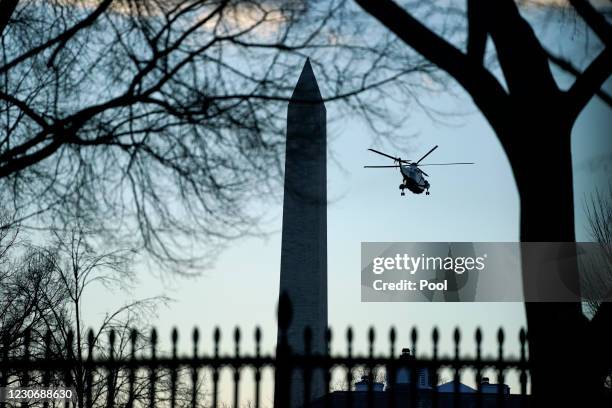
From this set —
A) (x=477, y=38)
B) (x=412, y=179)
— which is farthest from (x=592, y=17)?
(x=412, y=179)

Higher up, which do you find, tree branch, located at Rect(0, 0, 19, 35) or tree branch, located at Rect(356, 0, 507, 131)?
tree branch, located at Rect(0, 0, 19, 35)

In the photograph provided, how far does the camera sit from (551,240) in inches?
293

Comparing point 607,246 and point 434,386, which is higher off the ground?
point 607,246

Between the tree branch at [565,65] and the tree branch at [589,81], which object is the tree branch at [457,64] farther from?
the tree branch at [565,65]

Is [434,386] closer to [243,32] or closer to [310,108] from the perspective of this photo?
[310,108]

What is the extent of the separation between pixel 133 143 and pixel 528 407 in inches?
145

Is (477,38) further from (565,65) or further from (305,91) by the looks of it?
(305,91)

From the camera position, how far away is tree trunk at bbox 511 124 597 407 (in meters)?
7.23

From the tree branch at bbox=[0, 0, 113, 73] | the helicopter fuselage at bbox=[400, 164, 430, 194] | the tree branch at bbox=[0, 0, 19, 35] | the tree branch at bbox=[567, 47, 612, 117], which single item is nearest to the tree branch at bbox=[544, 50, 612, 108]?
the tree branch at bbox=[567, 47, 612, 117]

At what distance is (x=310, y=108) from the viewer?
25.6ft

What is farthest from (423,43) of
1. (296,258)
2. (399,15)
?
(296,258)

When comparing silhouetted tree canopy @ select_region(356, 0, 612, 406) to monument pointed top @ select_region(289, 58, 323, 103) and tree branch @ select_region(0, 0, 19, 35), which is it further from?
tree branch @ select_region(0, 0, 19, 35)

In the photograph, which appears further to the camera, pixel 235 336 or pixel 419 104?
pixel 419 104

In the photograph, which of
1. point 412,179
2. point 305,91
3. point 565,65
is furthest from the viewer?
point 412,179
